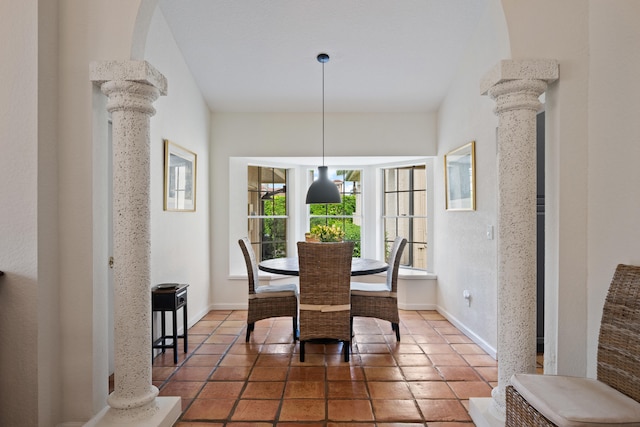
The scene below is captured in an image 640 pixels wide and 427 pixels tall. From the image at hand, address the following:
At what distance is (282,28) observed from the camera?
3467mm

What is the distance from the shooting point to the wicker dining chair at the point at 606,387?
4.36 ft

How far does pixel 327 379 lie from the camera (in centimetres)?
269

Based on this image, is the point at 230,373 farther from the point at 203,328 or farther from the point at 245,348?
the point at 203,328

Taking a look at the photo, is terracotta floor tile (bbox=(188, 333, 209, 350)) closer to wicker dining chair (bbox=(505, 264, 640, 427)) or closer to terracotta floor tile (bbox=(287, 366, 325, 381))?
terracotta floor tile (bbox=(287, 366, 325, 381))

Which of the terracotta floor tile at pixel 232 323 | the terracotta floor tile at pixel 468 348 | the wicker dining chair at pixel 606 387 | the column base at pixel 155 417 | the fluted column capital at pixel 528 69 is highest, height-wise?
Answer: the fluted column capital at pixel 528 69

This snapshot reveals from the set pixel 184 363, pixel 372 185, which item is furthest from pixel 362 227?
pixel 184 363

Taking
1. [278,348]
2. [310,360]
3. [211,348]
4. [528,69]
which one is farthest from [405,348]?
[528,69]

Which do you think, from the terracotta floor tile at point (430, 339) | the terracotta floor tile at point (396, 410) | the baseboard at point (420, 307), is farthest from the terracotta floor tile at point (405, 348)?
the baseboard at point (420, 307)

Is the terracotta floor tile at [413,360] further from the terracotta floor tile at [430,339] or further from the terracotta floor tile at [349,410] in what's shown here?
the terracotta floor tile at [349,410]

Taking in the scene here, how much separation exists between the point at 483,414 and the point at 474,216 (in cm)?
197

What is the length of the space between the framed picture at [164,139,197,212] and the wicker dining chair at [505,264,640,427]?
→ 3022 millimetres

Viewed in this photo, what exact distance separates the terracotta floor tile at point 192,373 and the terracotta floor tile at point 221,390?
0.46 ft

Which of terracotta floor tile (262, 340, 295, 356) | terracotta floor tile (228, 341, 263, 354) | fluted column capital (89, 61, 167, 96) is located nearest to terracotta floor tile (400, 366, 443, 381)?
terracotta floor tile (262, 340, 295, 356)

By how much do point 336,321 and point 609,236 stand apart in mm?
1904
